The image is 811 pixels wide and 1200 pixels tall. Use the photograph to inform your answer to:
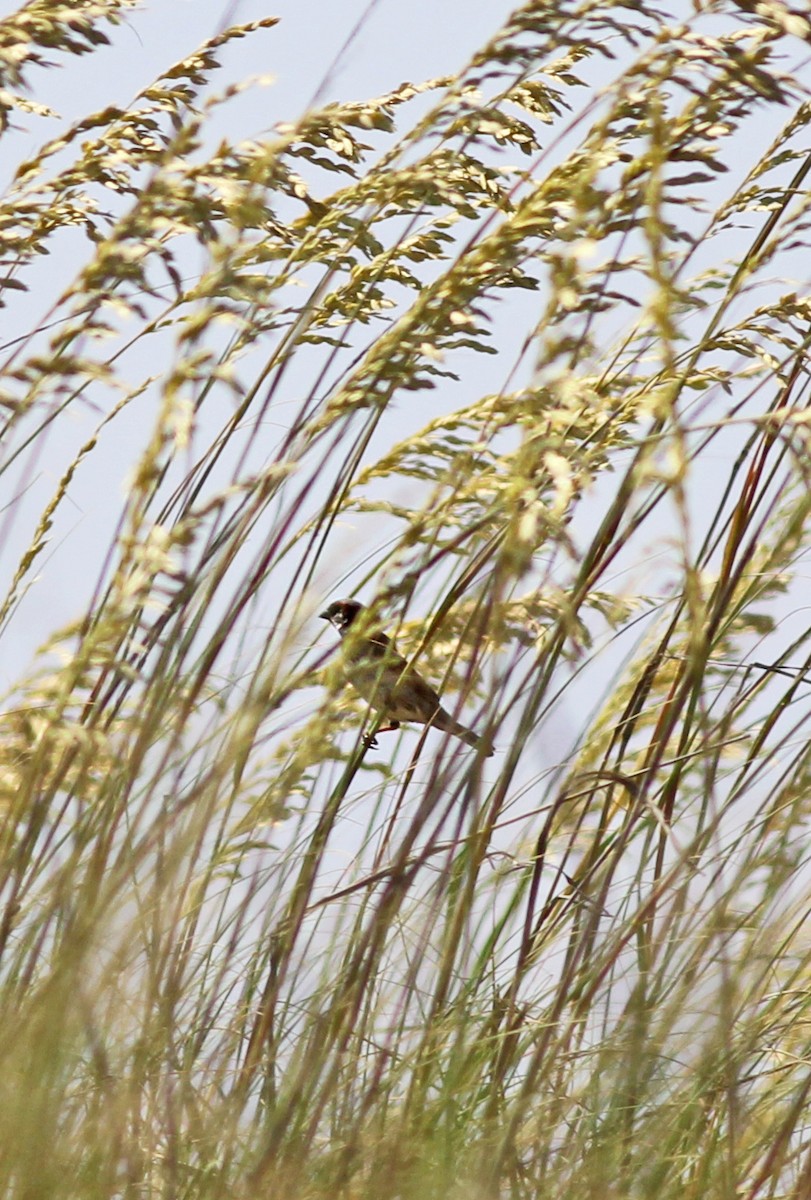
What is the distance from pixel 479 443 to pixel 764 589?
1.90 feet

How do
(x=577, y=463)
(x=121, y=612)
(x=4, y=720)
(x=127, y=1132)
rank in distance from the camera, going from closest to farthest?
(x=121, y=612) → (x=127, y=1132) → (x=577, y=463) → (x=4, y=720)

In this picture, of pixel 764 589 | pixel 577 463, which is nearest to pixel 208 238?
pixel 577 463

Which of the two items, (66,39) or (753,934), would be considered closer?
(753,934)

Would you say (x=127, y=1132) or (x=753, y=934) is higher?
(x=753, y=934)

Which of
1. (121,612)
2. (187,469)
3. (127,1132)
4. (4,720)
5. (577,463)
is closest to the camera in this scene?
(121,612)

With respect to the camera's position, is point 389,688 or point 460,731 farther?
point 389,688

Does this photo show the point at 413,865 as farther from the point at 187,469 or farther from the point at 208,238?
the point at 208,238

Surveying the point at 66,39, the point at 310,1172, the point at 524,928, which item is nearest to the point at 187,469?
the point at 66,39

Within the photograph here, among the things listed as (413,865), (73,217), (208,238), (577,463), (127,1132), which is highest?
(73,217)

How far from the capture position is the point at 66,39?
6.95 ft

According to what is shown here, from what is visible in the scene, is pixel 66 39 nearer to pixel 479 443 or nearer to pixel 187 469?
pixel 187 469

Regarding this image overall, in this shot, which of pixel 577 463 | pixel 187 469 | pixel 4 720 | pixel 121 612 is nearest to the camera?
pixel 121 612

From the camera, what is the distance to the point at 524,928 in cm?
210

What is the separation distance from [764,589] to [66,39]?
127 centimetres
